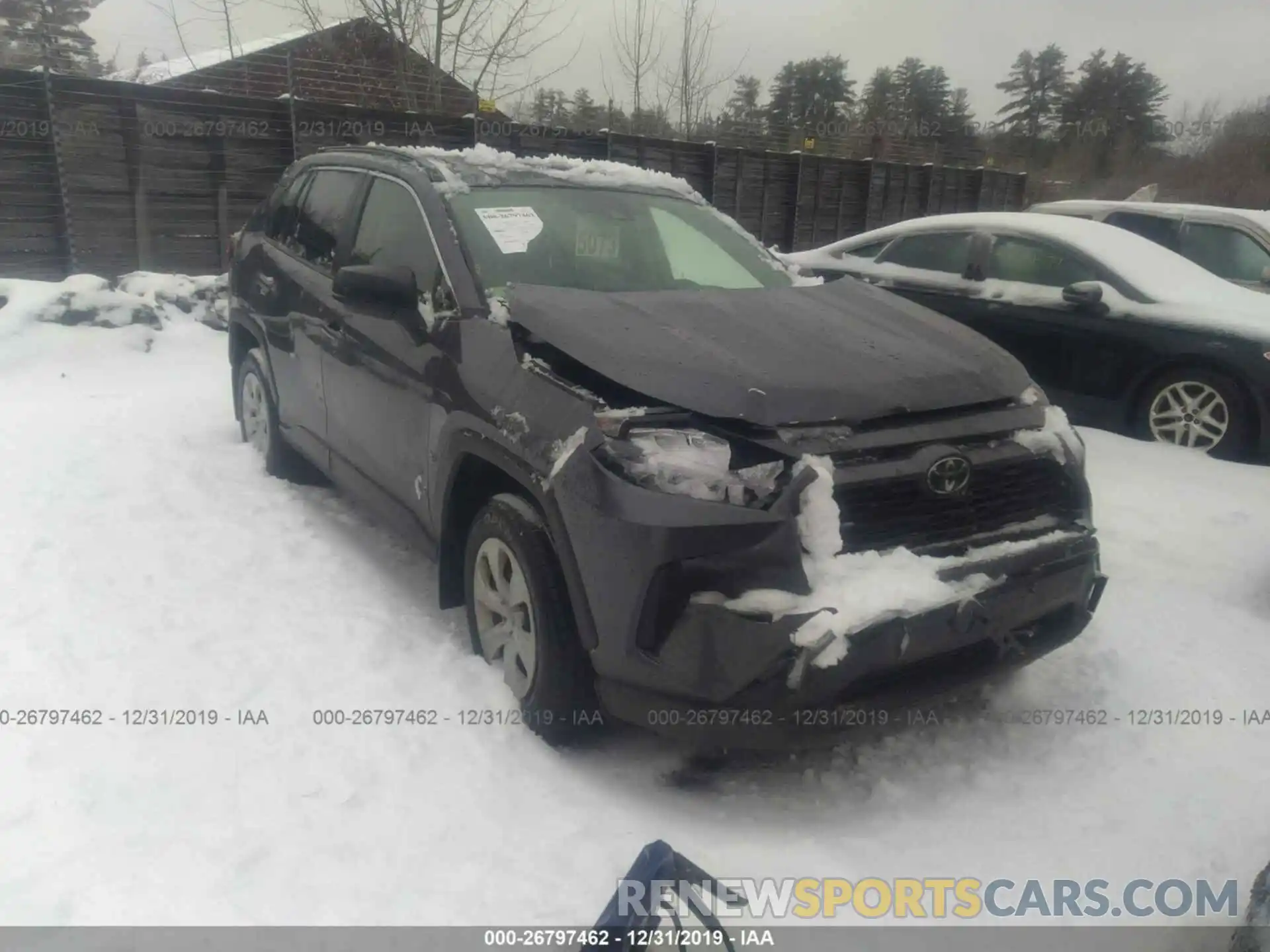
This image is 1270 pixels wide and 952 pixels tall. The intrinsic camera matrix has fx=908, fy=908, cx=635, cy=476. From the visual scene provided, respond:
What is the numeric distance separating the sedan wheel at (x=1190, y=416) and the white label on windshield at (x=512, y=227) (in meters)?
4.40

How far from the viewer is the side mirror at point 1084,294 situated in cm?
590

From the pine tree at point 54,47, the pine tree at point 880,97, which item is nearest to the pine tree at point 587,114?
the pine tree at point 54,47

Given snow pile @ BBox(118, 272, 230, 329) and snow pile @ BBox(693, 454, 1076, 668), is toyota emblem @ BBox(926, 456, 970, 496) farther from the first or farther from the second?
snow pile @ BBox(118, 272, 230, 329)

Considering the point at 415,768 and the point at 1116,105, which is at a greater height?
the point at 1116,105

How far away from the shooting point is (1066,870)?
2.40 metres

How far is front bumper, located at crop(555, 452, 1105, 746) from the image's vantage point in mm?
2275

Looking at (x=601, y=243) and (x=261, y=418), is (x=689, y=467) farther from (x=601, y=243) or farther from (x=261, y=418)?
(x=261, y=418)

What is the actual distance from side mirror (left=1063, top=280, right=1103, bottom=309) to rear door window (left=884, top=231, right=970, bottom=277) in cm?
97

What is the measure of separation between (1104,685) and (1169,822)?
75cm

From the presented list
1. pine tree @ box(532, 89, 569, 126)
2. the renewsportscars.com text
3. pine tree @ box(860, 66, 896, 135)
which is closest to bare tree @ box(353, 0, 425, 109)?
pine tree @ box(532, 89, 569, 126)

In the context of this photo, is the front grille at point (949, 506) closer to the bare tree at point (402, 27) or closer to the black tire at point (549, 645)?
the black tire at point (549, 645)

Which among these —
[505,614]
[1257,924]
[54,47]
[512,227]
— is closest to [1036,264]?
[512,227]

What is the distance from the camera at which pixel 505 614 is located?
2.91 metres

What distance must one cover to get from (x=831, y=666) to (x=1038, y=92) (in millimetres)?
57486
